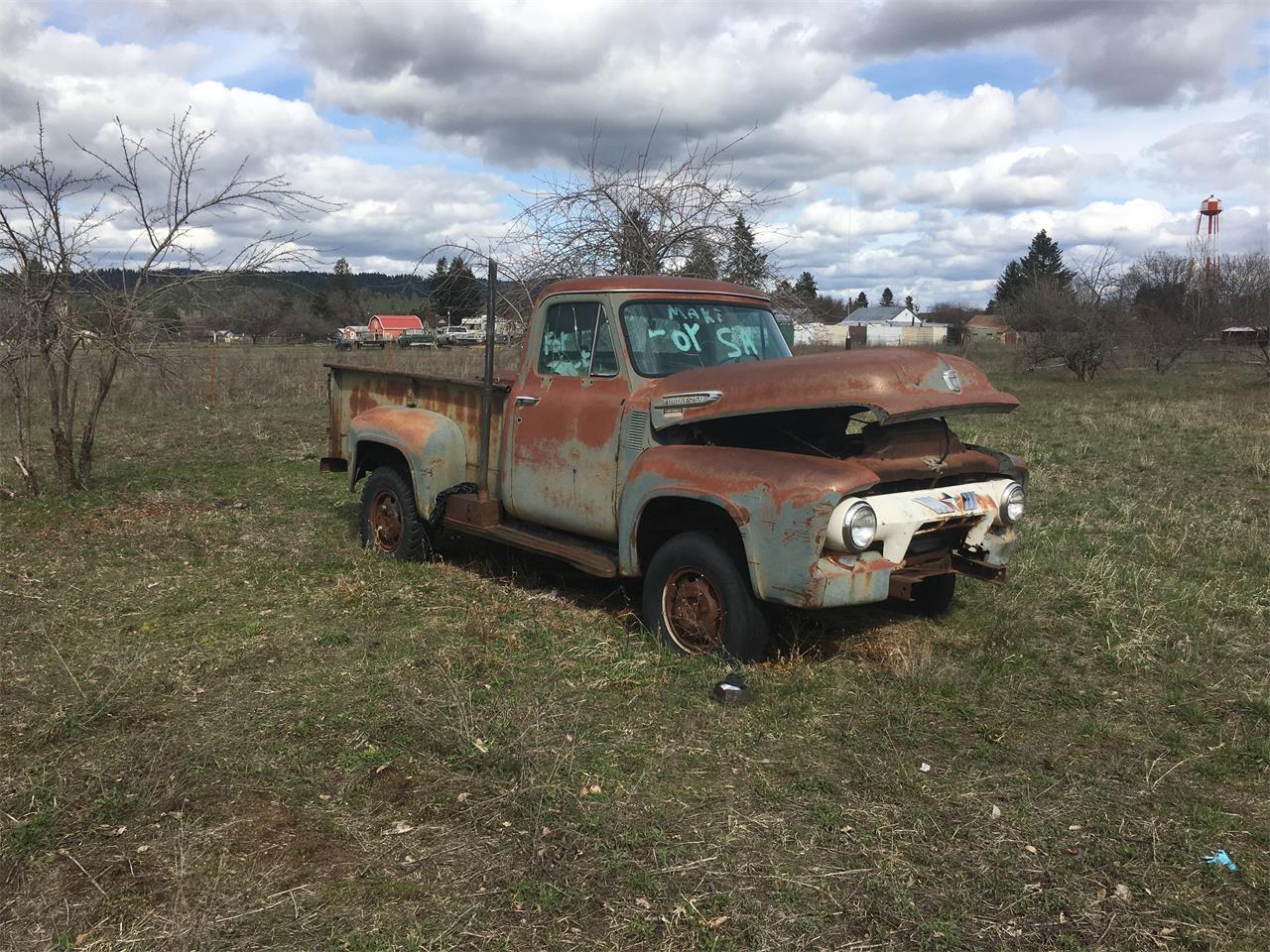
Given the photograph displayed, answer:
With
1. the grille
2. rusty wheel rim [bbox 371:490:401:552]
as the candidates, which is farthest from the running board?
the grille

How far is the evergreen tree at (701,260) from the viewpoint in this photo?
10.6m

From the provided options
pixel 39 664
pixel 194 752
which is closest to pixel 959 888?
pixel 194 752

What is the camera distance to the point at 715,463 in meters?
4.80

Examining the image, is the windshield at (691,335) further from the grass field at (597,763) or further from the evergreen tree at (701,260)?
the evergreen tree at (701,260)

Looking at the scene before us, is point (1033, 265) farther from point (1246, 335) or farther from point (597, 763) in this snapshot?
point (597, 763)

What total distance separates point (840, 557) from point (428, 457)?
335 cm

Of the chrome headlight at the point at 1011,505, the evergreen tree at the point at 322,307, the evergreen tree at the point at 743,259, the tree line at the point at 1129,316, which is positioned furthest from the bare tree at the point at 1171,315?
the evergreen tree at the point at 322,307

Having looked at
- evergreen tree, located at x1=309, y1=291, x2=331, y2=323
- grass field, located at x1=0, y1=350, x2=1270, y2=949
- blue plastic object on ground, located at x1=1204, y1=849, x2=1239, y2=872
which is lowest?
blue plastic object on ground, located at x1=1204, y1=849, x2=1239, y2=872

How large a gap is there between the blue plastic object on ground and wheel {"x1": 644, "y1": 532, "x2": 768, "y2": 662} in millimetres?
2052

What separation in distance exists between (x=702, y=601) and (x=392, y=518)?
324 cm

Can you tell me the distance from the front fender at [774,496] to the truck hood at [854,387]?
0.85ft

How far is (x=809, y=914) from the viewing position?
2.94 meters

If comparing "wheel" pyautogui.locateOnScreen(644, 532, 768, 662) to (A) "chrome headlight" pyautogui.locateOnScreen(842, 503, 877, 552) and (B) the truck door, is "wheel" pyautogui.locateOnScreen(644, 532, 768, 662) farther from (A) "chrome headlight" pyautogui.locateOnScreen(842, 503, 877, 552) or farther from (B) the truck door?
(A) "chrome headlight" pyautogui.locateOnScreen(842, 503, 877, 552)

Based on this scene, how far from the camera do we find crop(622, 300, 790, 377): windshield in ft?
18.3
